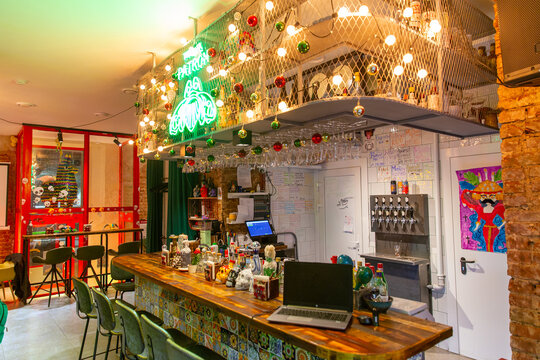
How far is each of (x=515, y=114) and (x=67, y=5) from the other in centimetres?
345

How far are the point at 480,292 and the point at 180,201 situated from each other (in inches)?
185

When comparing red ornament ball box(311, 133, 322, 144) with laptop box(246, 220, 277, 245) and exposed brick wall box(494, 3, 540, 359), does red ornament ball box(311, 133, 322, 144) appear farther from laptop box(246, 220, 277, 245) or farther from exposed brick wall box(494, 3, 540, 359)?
laptop box(246, 220, 277, 245)

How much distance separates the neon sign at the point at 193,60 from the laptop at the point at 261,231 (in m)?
2.40

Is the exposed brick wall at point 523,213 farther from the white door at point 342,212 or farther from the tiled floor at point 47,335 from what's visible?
the white door at point 342,212

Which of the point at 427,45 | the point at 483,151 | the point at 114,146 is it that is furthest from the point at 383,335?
the point at 114,146

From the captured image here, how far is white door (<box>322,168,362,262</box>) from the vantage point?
5.10 metres

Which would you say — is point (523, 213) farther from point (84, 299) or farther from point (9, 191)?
point (9, 191)

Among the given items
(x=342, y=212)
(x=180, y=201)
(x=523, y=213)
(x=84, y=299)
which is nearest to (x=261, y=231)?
(x=342, y=212)

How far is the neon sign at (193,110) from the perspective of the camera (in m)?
3.39

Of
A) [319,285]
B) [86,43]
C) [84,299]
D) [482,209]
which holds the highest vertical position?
[86,43]

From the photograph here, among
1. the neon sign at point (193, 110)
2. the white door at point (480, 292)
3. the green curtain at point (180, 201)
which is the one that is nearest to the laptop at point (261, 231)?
the green curtain at point (180, 201)

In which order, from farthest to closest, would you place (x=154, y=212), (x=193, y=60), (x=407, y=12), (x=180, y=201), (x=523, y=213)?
1. (x=154, y=212)
2. (x=180, y=201)
3. (x=193, y=60)
4. (x=407, y=12)
5. (x=523, y=213)

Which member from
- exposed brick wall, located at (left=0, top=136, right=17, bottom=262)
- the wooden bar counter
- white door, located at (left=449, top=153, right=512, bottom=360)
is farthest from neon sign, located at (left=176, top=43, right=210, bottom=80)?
exposed brick wall, located at (left=0, top=136, right=17, bottom=262)

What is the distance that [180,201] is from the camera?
6320 mm
